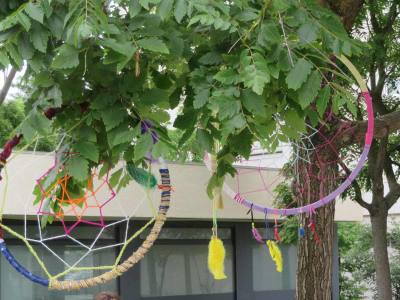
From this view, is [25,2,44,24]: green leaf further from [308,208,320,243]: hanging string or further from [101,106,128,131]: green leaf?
[308,208,320,243]: hanging string

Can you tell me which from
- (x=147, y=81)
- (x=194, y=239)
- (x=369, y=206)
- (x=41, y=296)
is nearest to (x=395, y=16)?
(x=369, y=206)

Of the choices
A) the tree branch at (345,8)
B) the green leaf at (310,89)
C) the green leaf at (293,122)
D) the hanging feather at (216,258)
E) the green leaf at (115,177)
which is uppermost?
the tree branch at (345,8)

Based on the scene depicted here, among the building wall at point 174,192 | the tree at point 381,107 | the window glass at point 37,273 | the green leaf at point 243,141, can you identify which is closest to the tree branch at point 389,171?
the tree at point 381,107

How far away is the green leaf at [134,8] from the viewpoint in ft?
10.4

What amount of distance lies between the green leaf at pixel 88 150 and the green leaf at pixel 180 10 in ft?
2.38

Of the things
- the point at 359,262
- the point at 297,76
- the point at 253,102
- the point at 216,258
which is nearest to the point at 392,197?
the point at 216,258

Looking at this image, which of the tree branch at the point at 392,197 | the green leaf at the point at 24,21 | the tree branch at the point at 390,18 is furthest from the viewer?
the tree branch at the point at 392,197

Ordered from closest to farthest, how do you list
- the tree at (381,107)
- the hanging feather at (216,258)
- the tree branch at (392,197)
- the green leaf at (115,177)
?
the hanging feather at (216,258), the green leaf at (115,177), the tree at (381,107), the tree branch at (392,197)

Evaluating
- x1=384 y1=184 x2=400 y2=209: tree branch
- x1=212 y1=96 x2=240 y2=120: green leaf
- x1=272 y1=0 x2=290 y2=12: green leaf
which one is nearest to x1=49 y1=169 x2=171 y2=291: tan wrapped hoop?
x1=212 y1=96 x2=240 y2=120: green leaf

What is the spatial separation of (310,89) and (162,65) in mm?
818

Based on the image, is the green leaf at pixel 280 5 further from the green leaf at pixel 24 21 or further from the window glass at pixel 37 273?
the window glass at pixel 37 273

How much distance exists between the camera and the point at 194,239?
13102 mm

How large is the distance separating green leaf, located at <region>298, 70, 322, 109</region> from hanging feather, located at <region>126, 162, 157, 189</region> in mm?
865

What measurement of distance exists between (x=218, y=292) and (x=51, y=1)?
424 inches
